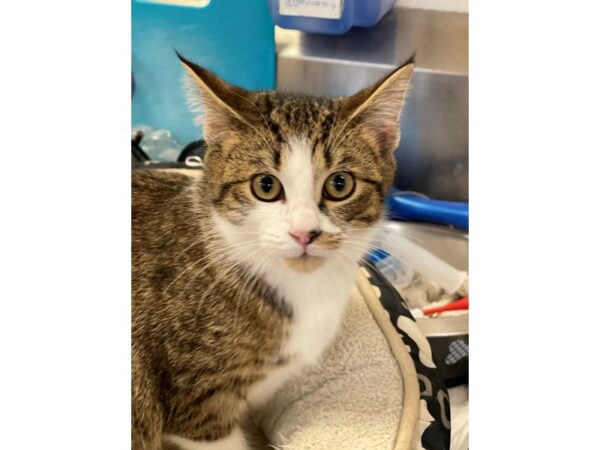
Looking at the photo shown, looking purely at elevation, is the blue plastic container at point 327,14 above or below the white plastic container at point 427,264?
above

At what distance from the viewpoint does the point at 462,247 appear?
1.31m

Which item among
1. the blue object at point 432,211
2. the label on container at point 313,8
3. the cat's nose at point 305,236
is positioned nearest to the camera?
the cat's nose at point 305,236

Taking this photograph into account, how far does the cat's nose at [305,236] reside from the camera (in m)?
0.86

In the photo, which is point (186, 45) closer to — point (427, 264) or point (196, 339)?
point (196, 339)

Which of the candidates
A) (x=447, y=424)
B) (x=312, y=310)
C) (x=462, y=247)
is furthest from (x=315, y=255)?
(x=462, y=247)

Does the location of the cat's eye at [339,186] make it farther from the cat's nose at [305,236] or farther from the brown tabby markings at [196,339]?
the brown tabby markings at [196,339]

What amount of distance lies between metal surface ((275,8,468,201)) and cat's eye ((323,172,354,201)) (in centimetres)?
26

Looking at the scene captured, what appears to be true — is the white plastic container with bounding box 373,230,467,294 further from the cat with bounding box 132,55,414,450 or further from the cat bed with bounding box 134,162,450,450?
the cat with bounding box 132,55,414,450

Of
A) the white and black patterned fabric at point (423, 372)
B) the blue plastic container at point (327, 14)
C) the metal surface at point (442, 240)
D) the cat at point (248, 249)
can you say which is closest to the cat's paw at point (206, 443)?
the cat at point (248, 249)

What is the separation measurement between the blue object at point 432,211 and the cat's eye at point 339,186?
12.5 inches

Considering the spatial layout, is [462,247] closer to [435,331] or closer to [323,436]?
[435,331]

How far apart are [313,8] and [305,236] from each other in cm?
41

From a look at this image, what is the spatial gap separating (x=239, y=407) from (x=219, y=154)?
424mm

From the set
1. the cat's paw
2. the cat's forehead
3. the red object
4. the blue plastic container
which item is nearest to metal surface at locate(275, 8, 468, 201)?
the blue plastic container
